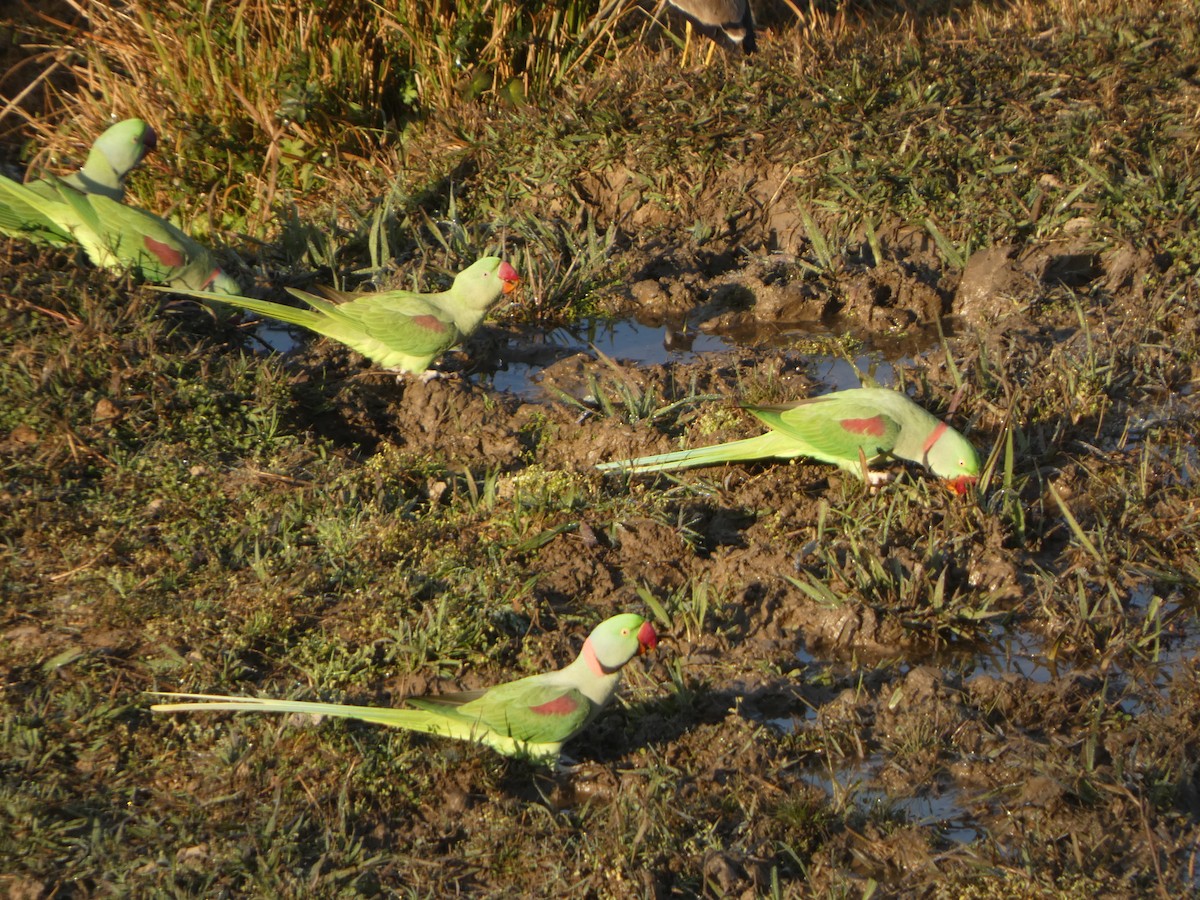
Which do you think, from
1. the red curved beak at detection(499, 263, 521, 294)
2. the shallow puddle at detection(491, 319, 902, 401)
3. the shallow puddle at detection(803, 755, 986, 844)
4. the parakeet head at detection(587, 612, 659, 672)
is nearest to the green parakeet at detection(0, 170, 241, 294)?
the red curved beak at detection(499, 263, 521, 294)

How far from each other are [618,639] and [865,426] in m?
1.38

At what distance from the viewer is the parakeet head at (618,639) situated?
10.5 ft

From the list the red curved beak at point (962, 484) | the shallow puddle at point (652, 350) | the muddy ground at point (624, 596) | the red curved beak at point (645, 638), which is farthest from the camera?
the shallow puddle at point (652, 350)

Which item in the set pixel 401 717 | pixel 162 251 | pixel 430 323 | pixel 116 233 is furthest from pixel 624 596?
→ pixel 116 233

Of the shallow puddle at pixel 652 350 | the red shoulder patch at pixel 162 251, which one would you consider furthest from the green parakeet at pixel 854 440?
Answer: the red shoulder patch at pixel 162 251

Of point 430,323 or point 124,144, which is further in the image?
point 124,144

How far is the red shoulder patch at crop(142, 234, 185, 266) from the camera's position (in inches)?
186

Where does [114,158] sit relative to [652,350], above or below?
Result: above

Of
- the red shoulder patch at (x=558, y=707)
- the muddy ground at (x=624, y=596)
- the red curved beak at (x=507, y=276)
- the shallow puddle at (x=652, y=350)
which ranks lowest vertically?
the shallow puddle at (x=652, y=350)

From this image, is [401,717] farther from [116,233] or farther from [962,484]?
[116,233]

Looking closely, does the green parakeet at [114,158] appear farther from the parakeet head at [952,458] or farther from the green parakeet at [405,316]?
the parakeet head at [952,458]

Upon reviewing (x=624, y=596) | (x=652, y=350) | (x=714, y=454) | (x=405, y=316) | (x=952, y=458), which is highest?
(x=952, y=458)

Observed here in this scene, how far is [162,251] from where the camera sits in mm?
4730

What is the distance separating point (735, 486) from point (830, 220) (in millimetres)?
2071
